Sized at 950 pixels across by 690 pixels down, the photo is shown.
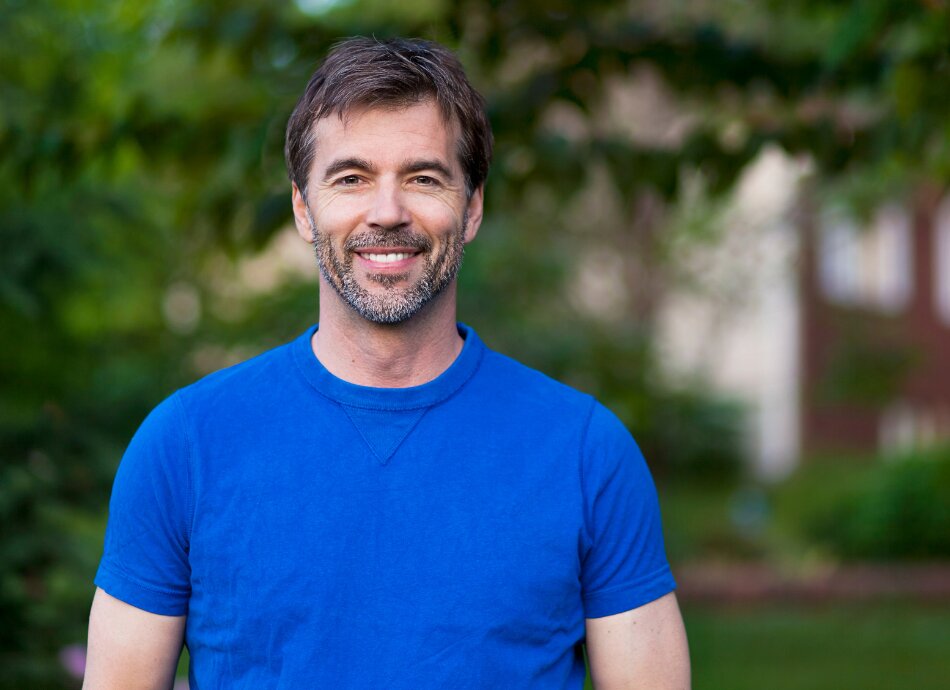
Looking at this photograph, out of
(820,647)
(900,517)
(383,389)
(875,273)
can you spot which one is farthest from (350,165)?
(875,273)

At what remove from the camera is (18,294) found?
4.59m

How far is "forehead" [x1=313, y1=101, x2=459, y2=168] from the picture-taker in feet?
8.02

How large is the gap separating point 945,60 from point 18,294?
309 centimetres

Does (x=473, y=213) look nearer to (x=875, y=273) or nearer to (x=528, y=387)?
(x=528, y=387)

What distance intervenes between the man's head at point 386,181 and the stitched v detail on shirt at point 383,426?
0.17 meters

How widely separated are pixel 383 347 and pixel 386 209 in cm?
26

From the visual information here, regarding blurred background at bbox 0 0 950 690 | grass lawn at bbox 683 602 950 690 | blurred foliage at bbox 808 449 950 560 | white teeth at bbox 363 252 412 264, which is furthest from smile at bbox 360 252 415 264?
blurred foliage at bbox 808 449 950 560

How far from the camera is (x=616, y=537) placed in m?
2.43

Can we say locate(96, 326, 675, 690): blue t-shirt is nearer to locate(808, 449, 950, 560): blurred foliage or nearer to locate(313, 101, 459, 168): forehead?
locate(313, 101, 459, 168): forehead

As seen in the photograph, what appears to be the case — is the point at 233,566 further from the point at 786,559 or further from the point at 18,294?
the point at 786,559

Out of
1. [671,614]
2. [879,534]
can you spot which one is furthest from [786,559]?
[671,614]

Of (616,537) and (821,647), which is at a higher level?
(616,537)

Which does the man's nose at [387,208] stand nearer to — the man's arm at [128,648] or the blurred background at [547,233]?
the man's arm at [128,648]

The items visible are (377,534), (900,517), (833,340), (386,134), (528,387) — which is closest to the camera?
(377,534)
